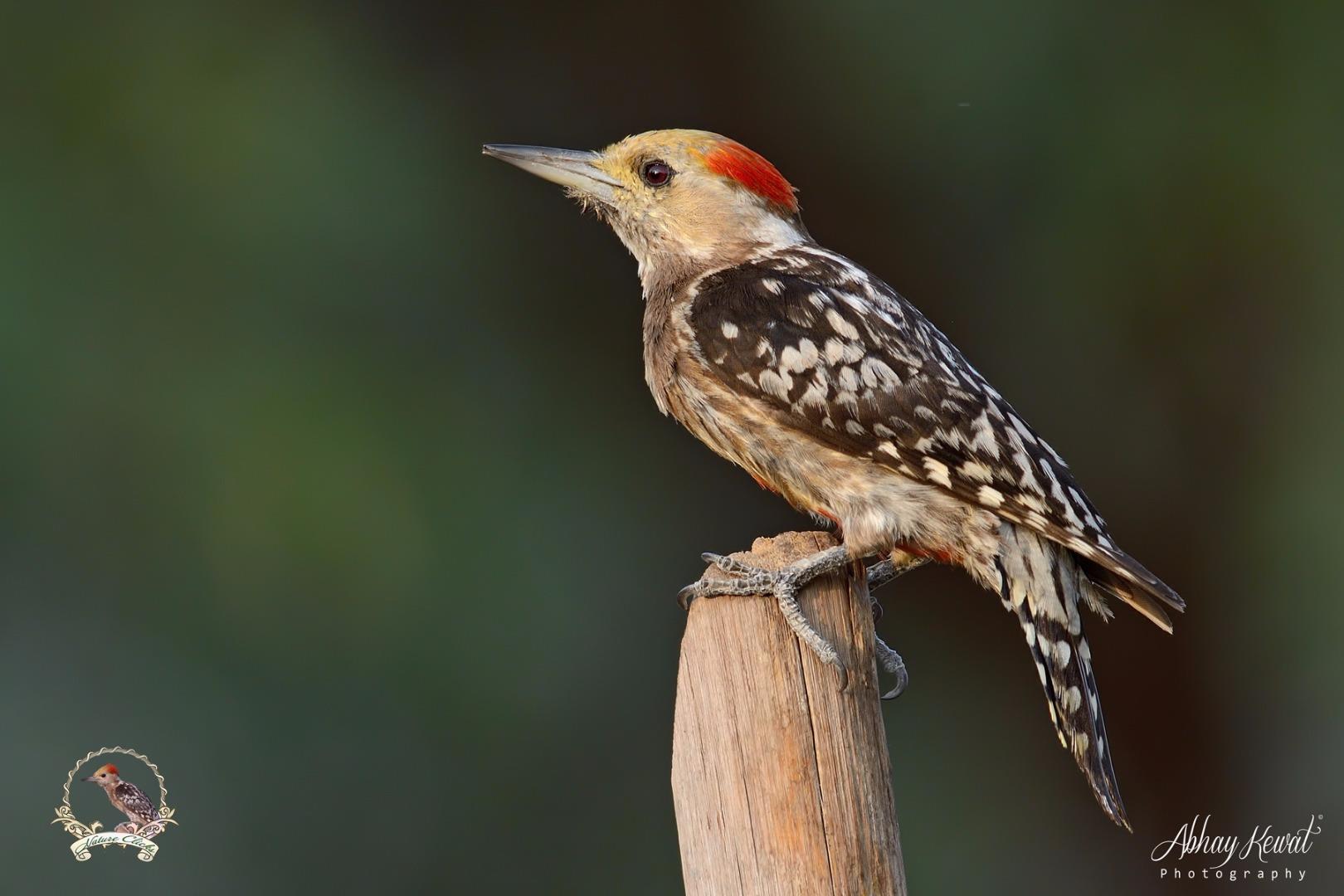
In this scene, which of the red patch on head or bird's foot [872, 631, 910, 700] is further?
the red patch on head

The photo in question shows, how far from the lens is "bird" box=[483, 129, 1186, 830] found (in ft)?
10.9

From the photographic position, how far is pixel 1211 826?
6.84 meters

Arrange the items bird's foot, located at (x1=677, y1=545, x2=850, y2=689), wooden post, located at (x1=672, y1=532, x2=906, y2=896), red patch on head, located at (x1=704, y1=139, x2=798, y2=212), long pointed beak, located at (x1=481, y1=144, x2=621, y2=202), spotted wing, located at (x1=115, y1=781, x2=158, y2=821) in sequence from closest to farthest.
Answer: wooden post, located at (x1=672, y1=532, x2=906, y2=896) < bird's foot, located at (x1=677, y1=545, x2=850, y2=689) < red patch on head, located at (x1=704, y1=139, x2=798, y2=212) < long pointed beak, located at (x1=481, y1=144, x2=621, y2=202) < spotted wing, located at (x1=115, y1=781, x2=158, y2=821)

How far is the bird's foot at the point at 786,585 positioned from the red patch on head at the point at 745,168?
4.37 ft

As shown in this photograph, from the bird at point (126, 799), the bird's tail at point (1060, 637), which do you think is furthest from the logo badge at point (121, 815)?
the bird's tail at point (1060, 637)

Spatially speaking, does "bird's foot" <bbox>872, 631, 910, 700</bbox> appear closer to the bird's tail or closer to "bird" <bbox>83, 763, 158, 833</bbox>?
the bird's tail

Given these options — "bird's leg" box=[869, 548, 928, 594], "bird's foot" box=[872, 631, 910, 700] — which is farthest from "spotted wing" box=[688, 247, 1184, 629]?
"bird's foot" box=[872, 631, 910, 700]

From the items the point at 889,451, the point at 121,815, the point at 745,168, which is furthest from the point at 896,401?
the point at 121,815

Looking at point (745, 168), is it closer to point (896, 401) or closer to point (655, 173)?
point (655, 173)

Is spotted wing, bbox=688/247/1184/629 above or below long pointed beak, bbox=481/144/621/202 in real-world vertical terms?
below

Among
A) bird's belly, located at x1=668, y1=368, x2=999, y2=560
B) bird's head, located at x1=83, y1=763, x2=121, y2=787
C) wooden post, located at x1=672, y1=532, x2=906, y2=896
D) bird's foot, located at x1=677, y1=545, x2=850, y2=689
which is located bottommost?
wooden post, located at x1=672, y1=532, x2=906, y2=896

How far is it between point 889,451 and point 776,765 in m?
0.92

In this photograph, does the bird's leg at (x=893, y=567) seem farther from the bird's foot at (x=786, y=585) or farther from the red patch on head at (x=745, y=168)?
the red patch on head at (x=745, y=168)

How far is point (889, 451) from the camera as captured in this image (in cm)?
341
